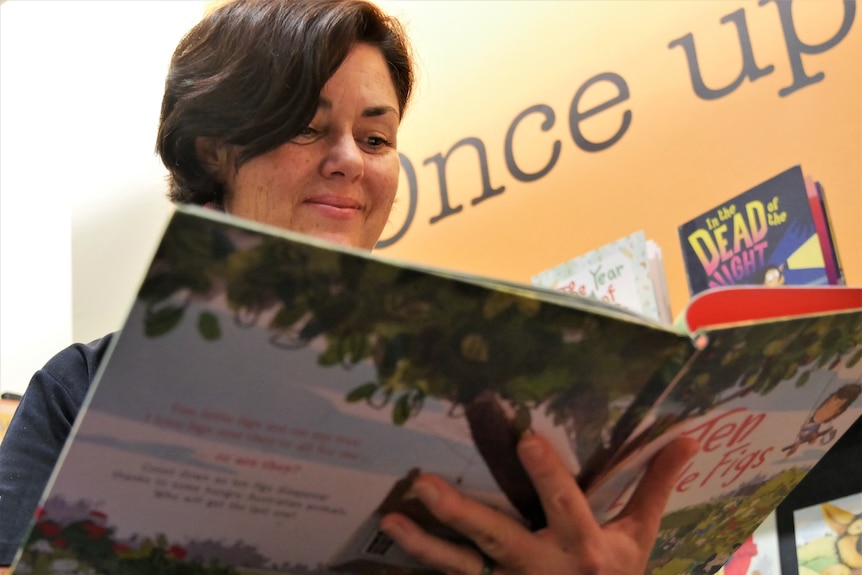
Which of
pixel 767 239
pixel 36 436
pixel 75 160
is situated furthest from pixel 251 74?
pixel 75 160

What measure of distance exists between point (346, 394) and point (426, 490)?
0.30 ft

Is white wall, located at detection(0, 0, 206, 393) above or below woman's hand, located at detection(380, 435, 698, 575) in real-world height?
above

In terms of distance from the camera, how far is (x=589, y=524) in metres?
0.54

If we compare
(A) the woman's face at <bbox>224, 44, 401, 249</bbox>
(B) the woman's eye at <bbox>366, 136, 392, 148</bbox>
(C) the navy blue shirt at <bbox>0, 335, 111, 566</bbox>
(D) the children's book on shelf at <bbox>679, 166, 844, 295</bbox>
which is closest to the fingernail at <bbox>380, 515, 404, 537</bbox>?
(C) the navy blue shirt at <bbox>0, 335, 111, 566</bbox>

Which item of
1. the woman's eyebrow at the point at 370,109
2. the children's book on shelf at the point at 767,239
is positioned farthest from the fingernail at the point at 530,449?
the children's book on shelf at the point at 767,239

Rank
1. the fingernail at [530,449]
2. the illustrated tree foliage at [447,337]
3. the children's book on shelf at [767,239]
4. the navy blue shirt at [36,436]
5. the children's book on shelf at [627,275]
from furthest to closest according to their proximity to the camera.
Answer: the children's book on shelf at [627,275], the children's book on shelf at [767,239], the navy blue shirt at [36,436], the fingernail at [530,449], the illustrated tree foliage at [447,337]

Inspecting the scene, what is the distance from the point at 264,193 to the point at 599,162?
0.74m

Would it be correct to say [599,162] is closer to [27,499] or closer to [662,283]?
[662,283]

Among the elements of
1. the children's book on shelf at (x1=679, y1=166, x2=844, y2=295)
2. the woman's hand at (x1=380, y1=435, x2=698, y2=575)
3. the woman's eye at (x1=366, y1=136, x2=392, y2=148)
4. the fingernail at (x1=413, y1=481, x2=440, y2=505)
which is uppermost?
the woman's eye at (x1=366, y1=136, x2=392, y2=148)

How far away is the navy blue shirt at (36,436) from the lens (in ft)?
2.16

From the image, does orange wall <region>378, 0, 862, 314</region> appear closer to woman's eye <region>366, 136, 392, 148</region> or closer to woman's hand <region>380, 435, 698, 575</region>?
woman's eye <region>366, 136, 392, 148</region>

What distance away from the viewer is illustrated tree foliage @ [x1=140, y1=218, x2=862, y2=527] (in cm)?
38

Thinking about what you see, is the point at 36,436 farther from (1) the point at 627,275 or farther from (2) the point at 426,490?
(1) the point at 627,275

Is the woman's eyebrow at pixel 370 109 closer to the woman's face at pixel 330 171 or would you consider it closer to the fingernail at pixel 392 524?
the woman's face at pixel 330 171
